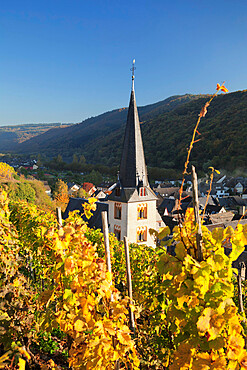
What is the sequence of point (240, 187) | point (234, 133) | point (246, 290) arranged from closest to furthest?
point (246, 290) < point (240, 187) < point (234, 133)

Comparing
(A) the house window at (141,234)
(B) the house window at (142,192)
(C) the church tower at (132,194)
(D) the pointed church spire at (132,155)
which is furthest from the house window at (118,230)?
(D) the pointed church spire at (132,155)

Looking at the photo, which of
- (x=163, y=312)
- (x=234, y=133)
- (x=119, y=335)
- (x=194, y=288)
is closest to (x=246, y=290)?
(x=163, y=312)

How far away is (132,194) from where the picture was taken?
1739 centimetres

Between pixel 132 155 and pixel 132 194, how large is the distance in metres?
2.70

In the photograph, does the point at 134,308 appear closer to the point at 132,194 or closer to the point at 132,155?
the point at 132,194

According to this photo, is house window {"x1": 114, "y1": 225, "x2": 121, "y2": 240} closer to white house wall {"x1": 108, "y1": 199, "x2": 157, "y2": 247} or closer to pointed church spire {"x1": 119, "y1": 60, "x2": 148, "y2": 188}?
white house wall {"x1": 108, "y1": 199, "x2": 157, "y2": 247}

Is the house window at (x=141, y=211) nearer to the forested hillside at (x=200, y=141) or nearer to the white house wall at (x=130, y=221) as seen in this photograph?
the white house wall at (x=130, y=221)

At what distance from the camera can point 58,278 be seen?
2648mm

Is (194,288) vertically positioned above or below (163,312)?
above

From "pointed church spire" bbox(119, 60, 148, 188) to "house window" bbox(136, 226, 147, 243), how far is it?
10.3ft

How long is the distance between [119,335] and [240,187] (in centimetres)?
7677

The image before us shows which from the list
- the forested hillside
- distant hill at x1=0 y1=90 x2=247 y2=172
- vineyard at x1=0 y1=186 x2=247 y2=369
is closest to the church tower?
vineyard at x1=0 y1=186 x2=247 y2=369

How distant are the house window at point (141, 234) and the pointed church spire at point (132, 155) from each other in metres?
3.14

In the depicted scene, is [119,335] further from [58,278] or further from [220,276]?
[220,276]
